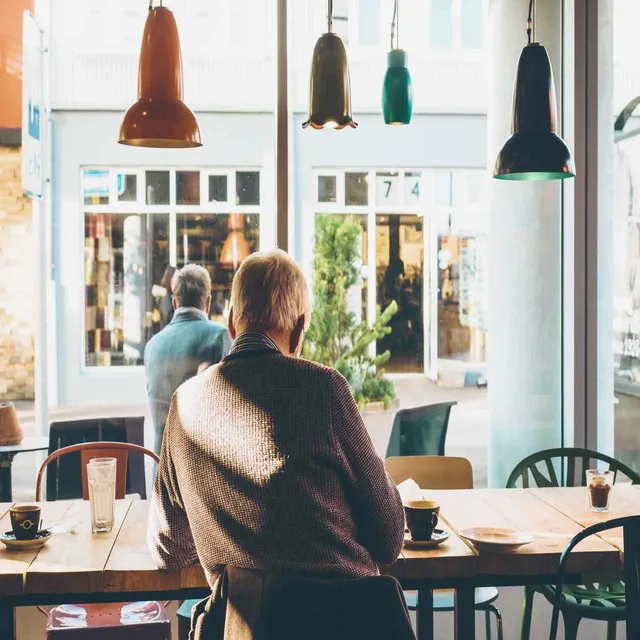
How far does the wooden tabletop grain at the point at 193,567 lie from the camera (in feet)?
6.83

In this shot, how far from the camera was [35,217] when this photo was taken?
4102 mm

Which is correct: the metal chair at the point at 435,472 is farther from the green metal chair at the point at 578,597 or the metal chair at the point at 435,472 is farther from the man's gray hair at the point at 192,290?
the man's gray hair at the point at 192,290

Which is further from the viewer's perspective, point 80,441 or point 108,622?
point 80,441

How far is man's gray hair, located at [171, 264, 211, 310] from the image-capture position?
4027mm

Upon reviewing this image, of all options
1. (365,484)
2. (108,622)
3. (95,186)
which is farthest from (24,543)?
(95,186)

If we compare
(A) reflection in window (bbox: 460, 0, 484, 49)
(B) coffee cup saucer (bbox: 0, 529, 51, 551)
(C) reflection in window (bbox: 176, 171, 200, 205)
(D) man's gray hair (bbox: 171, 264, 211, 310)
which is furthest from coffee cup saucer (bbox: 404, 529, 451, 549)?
(A) reflection in window (bbox: 460, 0, 484, 49)

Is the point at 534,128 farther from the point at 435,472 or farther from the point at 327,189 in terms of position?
the point at 327,189

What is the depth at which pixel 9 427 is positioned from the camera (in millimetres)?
3771

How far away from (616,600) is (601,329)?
153 centimetres

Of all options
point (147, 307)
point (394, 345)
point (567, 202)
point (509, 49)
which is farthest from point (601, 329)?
point (147, 307)

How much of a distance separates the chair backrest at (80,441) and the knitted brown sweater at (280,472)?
1.82 metres

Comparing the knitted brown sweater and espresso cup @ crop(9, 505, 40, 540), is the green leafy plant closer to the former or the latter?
espresso cup @ crop(9, 505, 40, 540)

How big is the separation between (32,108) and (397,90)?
5.67 ft

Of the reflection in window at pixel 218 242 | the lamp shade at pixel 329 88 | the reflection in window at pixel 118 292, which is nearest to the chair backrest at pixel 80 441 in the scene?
the reflection in window at pixel 118 292
